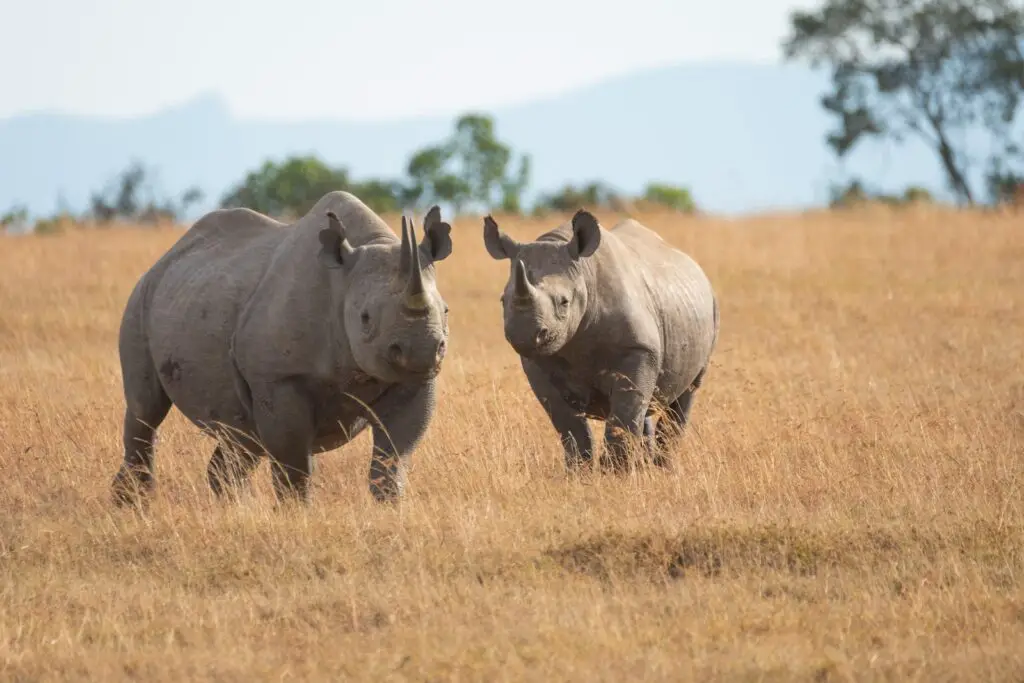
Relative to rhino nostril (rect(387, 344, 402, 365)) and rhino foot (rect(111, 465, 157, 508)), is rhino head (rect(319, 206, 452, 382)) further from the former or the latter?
rhino foot (rect(111, 465, 157, 508))

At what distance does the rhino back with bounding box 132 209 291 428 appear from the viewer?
900cm

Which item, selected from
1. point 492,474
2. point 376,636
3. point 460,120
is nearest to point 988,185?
point 460,120

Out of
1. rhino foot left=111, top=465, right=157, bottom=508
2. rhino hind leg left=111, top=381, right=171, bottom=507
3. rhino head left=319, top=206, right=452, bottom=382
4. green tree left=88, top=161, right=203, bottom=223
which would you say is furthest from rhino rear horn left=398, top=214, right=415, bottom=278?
green tree left=88, top=161, right=203, bottom=223

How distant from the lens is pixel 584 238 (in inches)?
373

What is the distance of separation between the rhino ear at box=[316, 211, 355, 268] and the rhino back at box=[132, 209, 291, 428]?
0.78 m

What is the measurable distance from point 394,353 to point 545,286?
1.40m

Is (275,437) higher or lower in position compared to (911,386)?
higher

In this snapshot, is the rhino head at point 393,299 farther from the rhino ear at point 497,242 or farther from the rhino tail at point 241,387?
the rhino ear at point 497,242

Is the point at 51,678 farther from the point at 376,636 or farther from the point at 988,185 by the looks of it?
the point at 988,185

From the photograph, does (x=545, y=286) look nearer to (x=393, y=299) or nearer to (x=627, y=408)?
(x=627, y=408)

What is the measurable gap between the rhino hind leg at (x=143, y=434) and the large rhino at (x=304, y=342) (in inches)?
2.9

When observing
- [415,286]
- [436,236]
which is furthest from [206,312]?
[415,286]

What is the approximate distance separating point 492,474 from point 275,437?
1293mm

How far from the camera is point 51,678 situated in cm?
629
